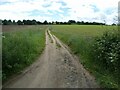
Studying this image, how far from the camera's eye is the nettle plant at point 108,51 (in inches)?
479

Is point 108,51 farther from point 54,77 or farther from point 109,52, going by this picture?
point 54,77

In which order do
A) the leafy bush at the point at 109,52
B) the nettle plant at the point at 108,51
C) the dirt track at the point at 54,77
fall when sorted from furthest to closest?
1. the nettle plant at the point at 108,51
2. the leafy bush at the point at 109,52
3. the dirt track at the point at 54,77

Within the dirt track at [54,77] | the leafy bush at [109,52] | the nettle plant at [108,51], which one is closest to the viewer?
the dirt track at [54,77]

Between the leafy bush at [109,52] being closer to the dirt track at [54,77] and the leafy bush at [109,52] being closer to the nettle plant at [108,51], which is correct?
the nettle plant at [108,51]

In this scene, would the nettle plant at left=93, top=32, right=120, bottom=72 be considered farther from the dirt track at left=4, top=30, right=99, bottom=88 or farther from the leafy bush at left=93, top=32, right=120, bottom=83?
the dirt track at left=4, top=30, right=99, bottom=88

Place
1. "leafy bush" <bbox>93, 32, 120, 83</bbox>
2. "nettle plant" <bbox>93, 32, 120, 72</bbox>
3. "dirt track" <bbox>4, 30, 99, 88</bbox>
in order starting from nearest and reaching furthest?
1. "dirt track" <bbox>4, 30, 99, 88</bbox>
2. "leafy bush" <bbox>93, 32, 120, 83</bbox>
3. "nettle plant" <bbox>93, 32, 120, 72</bbox>

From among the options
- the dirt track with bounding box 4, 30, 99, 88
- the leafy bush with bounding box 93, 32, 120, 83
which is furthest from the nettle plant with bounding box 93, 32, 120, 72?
the dirt track with bounding box 4, 30, 99, 88

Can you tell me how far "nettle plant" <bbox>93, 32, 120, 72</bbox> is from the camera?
12.2 meters

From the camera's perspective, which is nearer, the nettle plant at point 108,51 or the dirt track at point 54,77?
the dirt track at point 54,77

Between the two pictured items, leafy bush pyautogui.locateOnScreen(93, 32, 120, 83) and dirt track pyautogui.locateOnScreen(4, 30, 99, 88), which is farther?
leafy bush pyautogui.locateOnScreen(93, 32, 120, 83)

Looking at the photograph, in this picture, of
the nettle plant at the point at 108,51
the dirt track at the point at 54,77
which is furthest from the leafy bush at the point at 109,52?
the dirt track at the point at 54,77

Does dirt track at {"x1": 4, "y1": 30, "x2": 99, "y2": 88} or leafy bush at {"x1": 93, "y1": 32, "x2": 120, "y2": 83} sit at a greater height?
leafy bush at {"x1": 93, "y1": 32, "x2": 120, "y2": 83}

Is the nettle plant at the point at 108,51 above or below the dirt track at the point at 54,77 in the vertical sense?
above

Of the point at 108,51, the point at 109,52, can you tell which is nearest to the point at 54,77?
the point at 109,52
